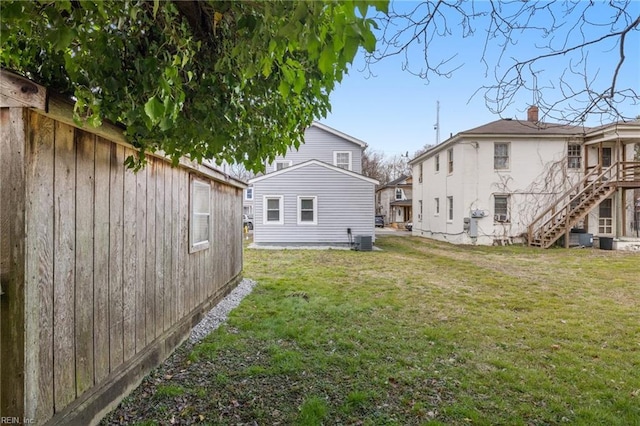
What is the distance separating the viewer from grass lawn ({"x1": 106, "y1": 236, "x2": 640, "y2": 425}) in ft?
9.38

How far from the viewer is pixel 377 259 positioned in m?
11.5

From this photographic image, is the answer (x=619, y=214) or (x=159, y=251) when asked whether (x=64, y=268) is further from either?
(x=619, y=214)

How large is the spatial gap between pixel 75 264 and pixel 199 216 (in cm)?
270

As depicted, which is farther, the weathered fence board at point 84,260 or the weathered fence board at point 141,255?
the weathered fence board at point 141,255

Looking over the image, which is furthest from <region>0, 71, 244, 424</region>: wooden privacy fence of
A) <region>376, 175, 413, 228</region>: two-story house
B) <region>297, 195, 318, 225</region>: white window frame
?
<region>376, 175, 413, 228</region>: two-story house

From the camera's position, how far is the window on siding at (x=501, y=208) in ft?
51.1

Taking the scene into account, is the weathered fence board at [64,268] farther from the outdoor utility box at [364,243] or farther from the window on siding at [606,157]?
the window on siding at [606,157]

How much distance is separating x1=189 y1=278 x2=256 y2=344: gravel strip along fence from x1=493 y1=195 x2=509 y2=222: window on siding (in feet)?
41.2

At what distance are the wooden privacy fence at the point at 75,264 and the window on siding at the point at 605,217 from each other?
18.1 m

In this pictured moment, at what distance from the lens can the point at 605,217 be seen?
15.4 m

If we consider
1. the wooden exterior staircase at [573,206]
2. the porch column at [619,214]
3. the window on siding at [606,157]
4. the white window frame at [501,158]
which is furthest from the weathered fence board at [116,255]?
the window on siding at [606,157]

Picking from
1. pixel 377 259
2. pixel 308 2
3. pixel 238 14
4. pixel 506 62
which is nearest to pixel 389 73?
pixel 506 62

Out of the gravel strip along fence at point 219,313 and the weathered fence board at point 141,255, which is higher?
the weathered fence board at point 141,255

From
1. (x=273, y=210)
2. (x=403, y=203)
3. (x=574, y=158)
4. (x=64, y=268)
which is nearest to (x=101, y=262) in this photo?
(x=64, y=268)
